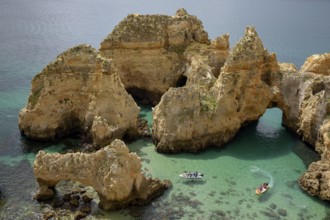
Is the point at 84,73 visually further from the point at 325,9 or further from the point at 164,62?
the point at 325,9

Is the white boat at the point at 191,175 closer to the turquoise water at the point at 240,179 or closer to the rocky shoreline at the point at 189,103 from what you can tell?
the turquoise water at the point at 240,179

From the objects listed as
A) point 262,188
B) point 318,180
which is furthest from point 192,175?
point 318,180

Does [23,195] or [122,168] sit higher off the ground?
[122,168]

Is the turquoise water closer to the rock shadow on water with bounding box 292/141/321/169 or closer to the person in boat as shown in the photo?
the rock shadow on water with bounding box 292/141/321/169

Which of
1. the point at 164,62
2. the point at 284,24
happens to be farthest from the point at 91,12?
the point at 164,62

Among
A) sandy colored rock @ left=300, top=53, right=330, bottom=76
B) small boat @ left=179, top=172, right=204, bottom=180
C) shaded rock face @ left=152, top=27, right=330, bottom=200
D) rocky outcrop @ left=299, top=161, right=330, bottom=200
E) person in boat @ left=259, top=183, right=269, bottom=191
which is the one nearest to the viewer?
rocky outcrop @ left=299, top=161, right=330, bottom=200

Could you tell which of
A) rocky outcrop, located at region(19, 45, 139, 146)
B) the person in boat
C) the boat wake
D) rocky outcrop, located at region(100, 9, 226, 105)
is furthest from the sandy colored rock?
rocky outcrop, located at region(19, 45, 139, 146)
